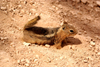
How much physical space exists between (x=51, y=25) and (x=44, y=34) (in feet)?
2.63

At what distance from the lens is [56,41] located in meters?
3.58

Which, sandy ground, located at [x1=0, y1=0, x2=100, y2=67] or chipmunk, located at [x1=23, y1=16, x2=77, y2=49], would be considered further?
chipmunk, located at [x1=23, y1=16, x2=77, y2=49]

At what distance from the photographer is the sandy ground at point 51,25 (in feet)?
9.70

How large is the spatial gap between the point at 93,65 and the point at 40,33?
1.46m

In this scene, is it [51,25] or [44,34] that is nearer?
[44,34]

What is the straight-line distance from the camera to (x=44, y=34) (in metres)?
3.46

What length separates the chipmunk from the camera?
3412 millimetres

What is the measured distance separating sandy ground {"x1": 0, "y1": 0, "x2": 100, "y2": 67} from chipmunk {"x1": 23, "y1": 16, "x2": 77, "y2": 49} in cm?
16

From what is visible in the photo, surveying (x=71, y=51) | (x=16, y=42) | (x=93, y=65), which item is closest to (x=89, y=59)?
(x=93, y=65)

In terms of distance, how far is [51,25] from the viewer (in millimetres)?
4191

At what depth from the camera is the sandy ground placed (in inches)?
116

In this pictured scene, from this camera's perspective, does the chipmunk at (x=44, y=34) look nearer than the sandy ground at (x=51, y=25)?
No

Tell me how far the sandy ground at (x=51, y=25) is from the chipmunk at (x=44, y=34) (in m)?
0.16

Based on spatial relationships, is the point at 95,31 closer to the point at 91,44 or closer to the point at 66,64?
the point at 91,44
